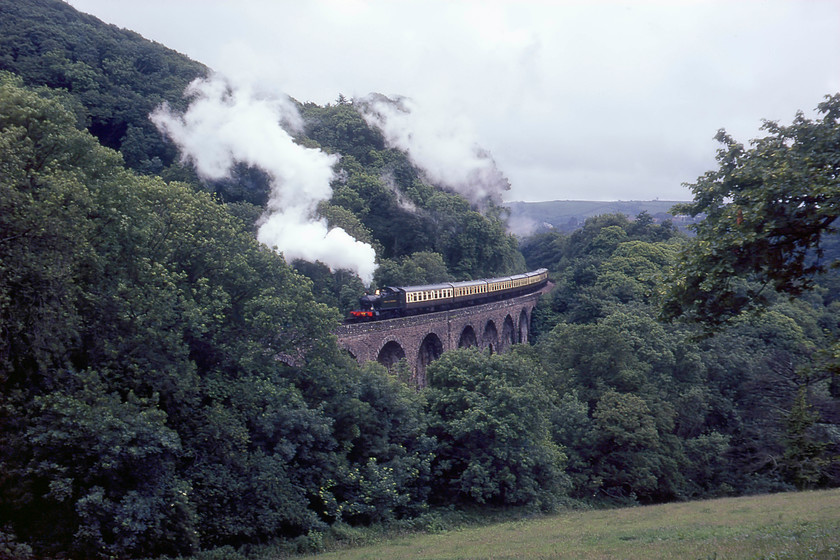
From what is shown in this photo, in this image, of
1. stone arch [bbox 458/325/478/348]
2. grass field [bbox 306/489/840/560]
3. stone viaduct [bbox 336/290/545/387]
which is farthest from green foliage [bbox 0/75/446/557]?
stone arch [bbox 458/325/478/348]

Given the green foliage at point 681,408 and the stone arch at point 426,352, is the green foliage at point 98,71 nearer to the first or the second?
the stone arch at point 426,352

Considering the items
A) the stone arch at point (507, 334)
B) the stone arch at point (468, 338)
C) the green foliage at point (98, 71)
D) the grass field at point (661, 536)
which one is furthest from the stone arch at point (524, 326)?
the grass field at point (661, 536)

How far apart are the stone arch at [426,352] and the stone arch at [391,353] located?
2.55 meters

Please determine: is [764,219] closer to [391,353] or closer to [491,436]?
[491,436]

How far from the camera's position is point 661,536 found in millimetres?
10922

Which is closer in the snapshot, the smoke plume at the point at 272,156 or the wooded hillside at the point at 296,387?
the wooded hillside at the point at 296,387

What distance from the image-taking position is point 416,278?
3569cm

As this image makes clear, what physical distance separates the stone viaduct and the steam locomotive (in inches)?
20.8

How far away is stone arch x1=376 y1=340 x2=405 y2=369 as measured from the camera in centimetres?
2581

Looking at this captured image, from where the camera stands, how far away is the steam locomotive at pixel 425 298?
26.1 m

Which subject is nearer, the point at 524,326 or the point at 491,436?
the point at 491,436

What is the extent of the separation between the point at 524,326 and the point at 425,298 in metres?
15.9

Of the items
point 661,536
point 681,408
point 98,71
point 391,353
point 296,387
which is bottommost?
point 661,536

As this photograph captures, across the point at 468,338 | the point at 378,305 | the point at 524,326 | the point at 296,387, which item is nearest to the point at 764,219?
the point at 296,387
